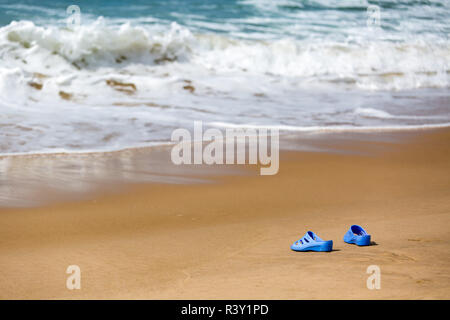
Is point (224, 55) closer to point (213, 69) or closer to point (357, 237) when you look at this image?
point (213, 69)

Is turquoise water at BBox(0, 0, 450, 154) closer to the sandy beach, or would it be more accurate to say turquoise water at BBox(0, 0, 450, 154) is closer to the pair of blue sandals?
the sandy beach

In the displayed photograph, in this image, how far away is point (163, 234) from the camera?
3105 millimetres

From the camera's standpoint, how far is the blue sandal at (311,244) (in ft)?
8.71

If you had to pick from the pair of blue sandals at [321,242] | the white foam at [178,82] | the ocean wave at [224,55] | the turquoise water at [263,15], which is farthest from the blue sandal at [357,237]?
the turquoise water at [263,15]

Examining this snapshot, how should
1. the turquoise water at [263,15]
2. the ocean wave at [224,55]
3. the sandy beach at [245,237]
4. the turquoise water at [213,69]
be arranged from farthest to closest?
the turquoise water at [263,15] < the ocean wave at [224,55] < the turquoise water at [213,69] < the sandy beach at [245,237]

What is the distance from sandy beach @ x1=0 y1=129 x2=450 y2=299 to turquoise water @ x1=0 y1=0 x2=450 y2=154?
1715 millimetres

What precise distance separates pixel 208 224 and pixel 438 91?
7.04 meters

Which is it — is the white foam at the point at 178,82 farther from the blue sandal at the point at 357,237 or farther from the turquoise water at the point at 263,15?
the blue sandal at the point at 357,237

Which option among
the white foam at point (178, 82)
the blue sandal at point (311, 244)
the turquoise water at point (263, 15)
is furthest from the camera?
the turquoise water at point (263, 15)

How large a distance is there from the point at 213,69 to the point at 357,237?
300 inches

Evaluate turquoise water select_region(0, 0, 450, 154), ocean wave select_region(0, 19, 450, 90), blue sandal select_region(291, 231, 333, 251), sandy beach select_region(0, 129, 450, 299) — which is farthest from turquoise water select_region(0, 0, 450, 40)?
blue sandal select_region(291, 231, 333, 251)

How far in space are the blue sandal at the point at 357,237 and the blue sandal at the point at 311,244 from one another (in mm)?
145
